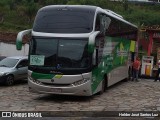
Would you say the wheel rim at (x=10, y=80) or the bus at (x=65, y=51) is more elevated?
the bus at (x=65, y=51)

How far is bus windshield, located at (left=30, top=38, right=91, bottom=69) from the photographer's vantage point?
1623 centimetres

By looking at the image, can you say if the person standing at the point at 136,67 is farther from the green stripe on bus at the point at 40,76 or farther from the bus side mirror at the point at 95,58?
the green stripe on bus at the point at 40,76

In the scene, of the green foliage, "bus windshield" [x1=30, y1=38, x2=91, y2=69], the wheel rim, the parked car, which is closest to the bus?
"bus windshield" [x1=30, y1=38, x2=91, y2=69]

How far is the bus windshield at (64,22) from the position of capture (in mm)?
16609

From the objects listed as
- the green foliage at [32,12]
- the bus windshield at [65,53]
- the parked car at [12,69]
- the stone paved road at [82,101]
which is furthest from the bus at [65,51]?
the green foliage at [32,12]

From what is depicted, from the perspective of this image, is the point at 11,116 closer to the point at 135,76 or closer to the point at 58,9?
the point at 58,9

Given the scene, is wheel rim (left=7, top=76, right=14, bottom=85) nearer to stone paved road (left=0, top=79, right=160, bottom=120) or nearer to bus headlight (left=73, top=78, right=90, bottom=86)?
stone paved road (left=0, top=79, right=160, bottom=120)

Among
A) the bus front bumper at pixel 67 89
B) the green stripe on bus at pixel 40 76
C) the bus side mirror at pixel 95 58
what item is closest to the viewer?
the bus front bumper at pixel 67 89

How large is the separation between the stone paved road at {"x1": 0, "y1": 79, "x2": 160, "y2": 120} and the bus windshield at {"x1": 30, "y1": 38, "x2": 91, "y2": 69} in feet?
5.13

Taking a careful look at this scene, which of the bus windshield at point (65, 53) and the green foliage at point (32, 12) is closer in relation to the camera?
the bus windshield at point (65, 53)

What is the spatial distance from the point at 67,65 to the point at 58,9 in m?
2.56

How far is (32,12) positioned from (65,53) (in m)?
44.2

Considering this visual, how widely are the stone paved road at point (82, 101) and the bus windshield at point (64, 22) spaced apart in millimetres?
2907

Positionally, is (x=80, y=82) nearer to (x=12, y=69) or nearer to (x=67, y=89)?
(x=67, y=89)
